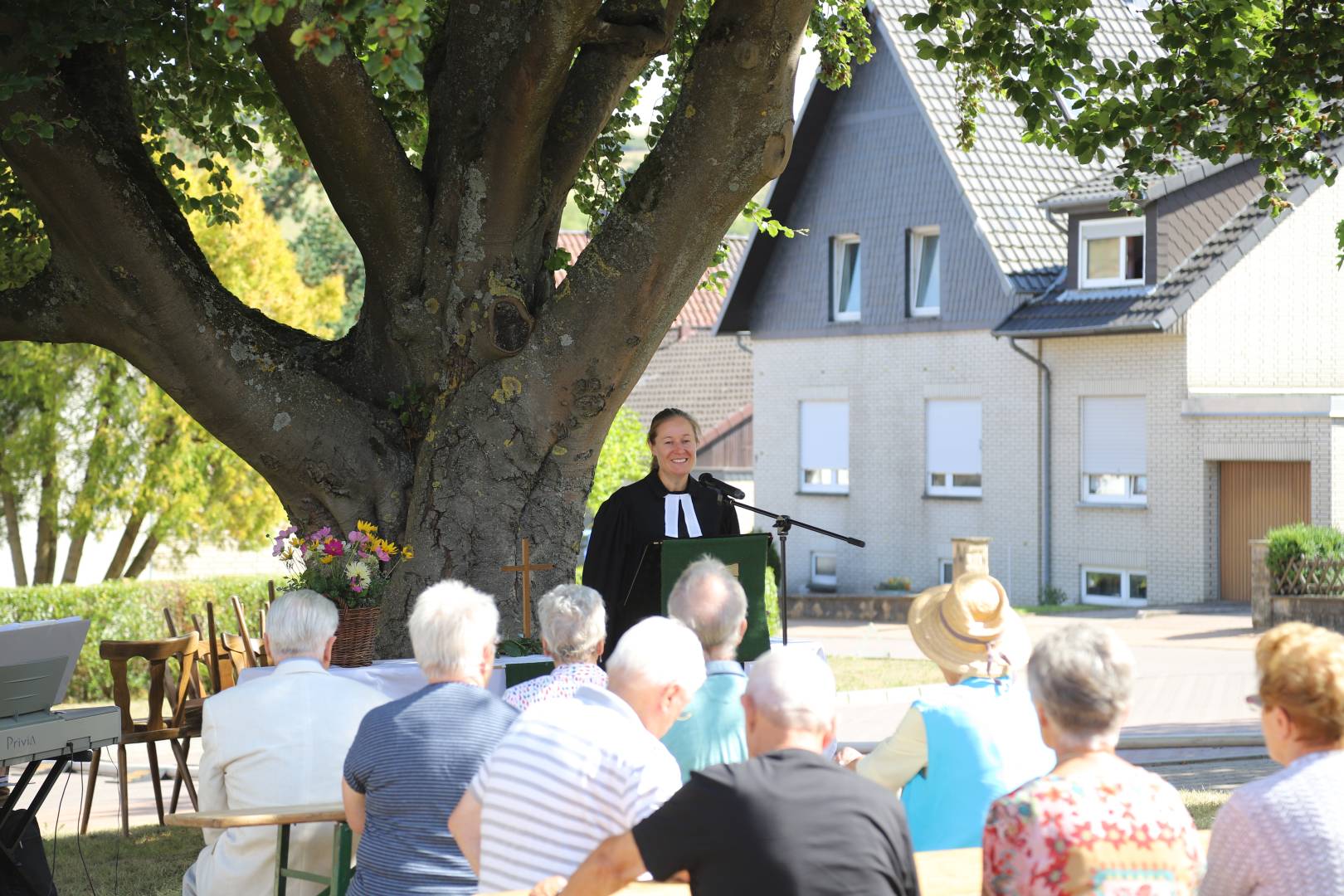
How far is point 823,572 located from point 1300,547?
37.9ft

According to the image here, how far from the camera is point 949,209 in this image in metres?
28.5

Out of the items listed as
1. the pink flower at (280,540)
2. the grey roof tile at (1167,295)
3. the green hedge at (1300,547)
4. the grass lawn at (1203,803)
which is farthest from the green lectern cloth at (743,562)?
the grey roof tile at (1167,295)

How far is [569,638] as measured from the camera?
4.80 m

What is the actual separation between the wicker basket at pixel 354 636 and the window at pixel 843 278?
2424 centimetres

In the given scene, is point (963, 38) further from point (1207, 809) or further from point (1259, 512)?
point (1259, 512)

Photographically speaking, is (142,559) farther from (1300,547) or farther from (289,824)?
(289,824)

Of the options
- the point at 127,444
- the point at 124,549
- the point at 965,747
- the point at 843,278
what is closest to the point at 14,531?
the point at 124,549

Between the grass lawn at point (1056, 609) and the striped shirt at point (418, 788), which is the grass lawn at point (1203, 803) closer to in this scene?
the striped shirt at point (418, 788)

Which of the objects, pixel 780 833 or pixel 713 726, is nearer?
pixel 780 833

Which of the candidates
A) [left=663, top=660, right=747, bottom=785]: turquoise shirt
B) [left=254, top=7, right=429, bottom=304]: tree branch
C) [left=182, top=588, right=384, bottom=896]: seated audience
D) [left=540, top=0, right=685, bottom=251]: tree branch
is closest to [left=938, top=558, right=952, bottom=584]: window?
[left=540, top=0, right=685, bottom=251]: tree branch

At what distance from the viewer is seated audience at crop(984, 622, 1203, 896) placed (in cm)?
325

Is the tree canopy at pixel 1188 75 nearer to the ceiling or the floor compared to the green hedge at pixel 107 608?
nearer to the ceiling

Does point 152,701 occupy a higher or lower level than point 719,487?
lower

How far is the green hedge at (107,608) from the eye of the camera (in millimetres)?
17172
